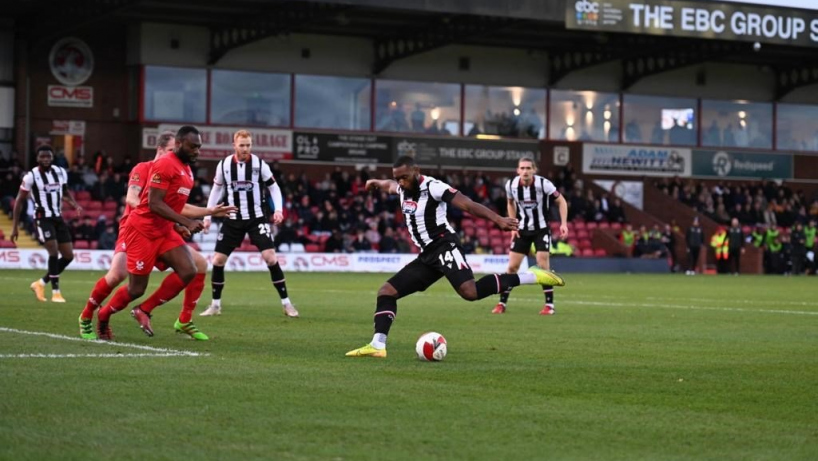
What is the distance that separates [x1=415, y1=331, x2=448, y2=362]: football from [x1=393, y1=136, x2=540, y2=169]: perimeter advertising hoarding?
124ft

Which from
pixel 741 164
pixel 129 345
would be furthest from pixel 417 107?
pixel 129 345

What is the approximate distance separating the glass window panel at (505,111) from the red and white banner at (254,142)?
7.69 m

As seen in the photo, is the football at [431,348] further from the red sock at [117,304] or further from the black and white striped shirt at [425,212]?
the red sock at [117,304]

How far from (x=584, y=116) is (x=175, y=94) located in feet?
56.9

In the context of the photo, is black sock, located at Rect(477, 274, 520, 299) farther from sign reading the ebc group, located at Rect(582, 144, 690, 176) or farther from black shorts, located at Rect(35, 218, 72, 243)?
sign reading the ebc group, located at Rect(582, 144, 690, 176)

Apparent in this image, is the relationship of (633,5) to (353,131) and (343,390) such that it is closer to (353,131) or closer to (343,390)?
(353,131)

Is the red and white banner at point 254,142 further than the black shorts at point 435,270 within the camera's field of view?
Yes

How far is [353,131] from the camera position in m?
49.2

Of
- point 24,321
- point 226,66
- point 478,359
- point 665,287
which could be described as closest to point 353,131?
point 226,66

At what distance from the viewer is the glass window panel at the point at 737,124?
56.2 m

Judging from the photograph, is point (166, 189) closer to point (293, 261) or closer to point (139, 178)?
point (139, 178)

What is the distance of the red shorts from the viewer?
41.6 feet

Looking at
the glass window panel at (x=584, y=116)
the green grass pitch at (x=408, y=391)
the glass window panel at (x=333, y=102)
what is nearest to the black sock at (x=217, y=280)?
the green grass pitch at (x=408, y=391)

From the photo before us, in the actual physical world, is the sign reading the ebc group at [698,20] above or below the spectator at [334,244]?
above
